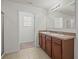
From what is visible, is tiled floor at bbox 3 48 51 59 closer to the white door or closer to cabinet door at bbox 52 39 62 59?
cabinet door at bbox 52 39 62 59

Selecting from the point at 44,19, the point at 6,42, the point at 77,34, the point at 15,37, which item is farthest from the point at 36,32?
the point at 77,34

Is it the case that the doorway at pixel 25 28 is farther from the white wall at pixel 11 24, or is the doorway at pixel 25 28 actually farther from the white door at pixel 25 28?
the white wall at pixel 11 24

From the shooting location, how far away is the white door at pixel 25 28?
5.94 metres

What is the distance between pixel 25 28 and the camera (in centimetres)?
607

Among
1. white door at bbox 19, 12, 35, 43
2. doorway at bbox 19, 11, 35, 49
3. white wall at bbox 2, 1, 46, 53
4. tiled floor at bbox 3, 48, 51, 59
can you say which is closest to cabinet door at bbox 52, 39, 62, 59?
tiled floor at bbox 3, 48, 51, 59

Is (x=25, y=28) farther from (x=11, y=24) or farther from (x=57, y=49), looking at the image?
(x=57, y=49)

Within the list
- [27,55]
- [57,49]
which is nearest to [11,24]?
[27,55]

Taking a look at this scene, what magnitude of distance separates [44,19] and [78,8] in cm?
297

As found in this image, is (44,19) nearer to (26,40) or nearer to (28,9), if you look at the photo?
(28,9)

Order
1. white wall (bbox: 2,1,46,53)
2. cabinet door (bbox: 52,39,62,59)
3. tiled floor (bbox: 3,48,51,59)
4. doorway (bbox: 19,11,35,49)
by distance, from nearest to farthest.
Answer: cabinet door (bbox: 52,39,62,59)
tiled floor (bbox: 3,48,51,59)
white wall (bbox: 2,1,46,53)
doorway (bbox: 19,11,35,49)

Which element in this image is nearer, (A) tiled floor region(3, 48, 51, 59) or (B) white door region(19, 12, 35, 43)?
(A) tiled floor region(3, 48, 51, 59)

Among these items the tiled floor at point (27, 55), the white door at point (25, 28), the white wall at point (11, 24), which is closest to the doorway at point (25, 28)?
the white door at point (25, 28)

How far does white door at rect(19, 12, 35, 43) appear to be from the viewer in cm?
594

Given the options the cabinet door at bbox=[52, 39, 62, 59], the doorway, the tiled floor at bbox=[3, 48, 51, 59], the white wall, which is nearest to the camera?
the cabinet door at bbox=[52, 39, 62, 59]
